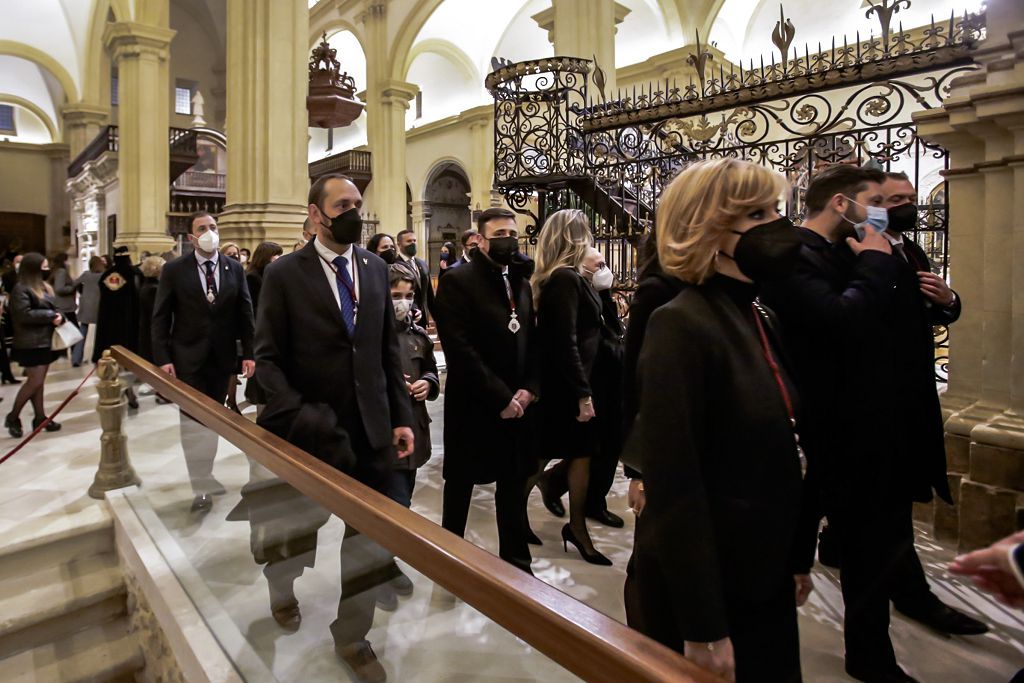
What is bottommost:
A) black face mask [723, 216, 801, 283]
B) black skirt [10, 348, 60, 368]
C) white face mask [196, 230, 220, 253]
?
black skirt [10, 348, 60, 368]

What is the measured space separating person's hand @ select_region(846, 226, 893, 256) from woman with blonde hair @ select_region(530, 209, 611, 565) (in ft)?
4.03

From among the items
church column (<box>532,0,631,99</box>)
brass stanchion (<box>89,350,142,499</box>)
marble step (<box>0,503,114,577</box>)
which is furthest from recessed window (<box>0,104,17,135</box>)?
marble step (<box>0,503,114,577</box>)

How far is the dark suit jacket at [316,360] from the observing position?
2492mm

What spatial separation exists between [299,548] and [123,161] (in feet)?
43.8

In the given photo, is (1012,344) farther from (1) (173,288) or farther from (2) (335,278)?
(1) (173,288)

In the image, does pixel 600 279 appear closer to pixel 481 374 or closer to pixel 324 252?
pixel 481 374

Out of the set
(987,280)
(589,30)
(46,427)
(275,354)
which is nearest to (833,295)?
(987,280)

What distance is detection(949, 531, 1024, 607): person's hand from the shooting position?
101 centimetres

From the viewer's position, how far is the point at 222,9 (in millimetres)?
23984

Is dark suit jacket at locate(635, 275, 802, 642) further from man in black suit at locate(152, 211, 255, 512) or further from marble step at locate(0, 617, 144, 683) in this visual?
marble step at locate(0, 617, 144, 683)

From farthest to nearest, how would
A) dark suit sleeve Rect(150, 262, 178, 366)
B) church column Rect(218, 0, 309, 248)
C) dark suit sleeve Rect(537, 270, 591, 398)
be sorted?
church column Rect(218, 0, 309, 248) < dark suit sleeve Rect(150, 262, 178, 366) < dark suit sleeve Rect(537, 270, 591, 398)

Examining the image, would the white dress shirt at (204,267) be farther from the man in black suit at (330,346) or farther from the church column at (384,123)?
the church column at (384,123)

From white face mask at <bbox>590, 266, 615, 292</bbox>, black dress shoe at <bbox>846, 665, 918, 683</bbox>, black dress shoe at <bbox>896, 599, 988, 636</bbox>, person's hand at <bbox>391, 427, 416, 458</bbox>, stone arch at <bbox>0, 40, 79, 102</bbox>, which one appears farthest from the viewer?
stone arch at <bbox>0, 40, 79, 102</bbox>

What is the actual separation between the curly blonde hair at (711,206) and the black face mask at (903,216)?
140cm
